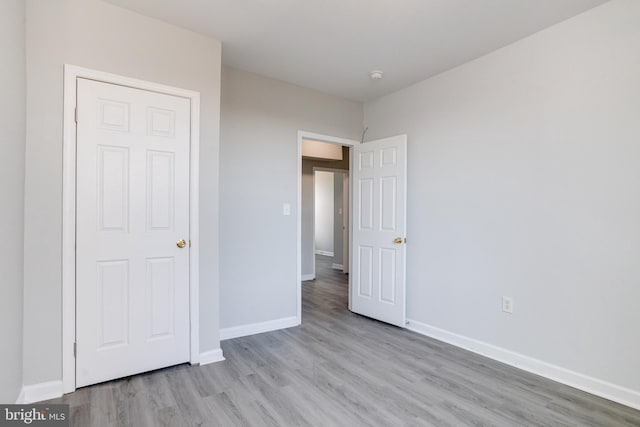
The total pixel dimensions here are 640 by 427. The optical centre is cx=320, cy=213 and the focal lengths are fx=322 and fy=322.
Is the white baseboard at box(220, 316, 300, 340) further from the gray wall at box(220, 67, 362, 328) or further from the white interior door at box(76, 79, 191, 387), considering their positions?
the white interior door at box(76, 79, 191, 387)

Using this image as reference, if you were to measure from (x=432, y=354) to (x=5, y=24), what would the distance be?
11.8 feet

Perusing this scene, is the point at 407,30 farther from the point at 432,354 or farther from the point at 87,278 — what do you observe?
the point at 87,278

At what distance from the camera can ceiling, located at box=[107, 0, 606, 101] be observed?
2189 mm

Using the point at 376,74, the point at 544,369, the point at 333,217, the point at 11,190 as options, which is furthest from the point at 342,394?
the point at 333,217

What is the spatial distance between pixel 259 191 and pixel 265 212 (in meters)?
0.23

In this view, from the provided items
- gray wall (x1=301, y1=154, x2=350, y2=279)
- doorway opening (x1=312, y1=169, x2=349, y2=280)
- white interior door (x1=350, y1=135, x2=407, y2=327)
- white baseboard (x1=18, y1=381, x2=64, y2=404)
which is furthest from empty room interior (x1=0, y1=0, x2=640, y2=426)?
doorway opening (x1=312, y1=169, x2=349, y2=280)

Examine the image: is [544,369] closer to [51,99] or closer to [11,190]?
[11,190]

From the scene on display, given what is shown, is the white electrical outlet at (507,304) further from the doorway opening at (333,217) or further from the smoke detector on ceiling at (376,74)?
the doorway opening at (333,217)

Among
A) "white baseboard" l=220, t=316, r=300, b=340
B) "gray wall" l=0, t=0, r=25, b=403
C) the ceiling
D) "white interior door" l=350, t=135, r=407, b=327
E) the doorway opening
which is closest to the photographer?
"gray wall" l=0, t=0, r=25, b=403

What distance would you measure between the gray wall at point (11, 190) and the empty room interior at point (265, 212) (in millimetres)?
21

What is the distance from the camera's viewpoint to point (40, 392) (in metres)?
1.99

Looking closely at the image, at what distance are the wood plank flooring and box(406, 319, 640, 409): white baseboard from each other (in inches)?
2.6

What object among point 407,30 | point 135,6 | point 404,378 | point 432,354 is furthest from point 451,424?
point 135,6

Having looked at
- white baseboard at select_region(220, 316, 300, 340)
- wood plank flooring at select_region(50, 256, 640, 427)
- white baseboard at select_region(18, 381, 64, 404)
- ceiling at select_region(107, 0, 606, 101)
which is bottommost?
wood plank flooring at select_region(50, 256, 640, 427)
